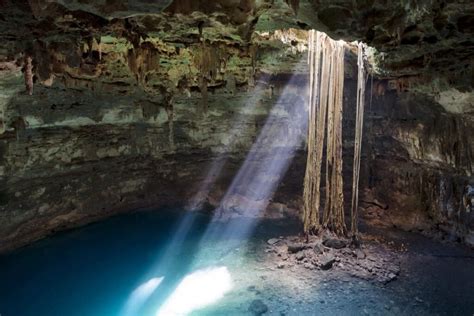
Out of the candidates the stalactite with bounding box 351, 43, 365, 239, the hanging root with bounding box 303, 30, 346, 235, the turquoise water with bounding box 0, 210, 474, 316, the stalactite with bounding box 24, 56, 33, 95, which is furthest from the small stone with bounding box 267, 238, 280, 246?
the stalactite with bounding box 24, 56, 33, 95

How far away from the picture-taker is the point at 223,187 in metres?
10.1

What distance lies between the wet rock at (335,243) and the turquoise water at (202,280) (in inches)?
29.3

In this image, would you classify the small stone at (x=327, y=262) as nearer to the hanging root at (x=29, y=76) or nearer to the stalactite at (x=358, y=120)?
the stalactite at (x=358, y=120)

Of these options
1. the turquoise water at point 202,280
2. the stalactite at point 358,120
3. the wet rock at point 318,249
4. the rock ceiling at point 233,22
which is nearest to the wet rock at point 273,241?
the turquoise water at point 202,280

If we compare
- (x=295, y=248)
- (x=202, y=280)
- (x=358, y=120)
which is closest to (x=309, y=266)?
(x=295, y=248)

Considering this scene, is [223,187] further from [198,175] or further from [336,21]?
[336,21]

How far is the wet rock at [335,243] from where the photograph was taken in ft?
22.1

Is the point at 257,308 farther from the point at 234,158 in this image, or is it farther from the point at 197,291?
the point at 234,158

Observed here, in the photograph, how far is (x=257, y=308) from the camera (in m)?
5.18

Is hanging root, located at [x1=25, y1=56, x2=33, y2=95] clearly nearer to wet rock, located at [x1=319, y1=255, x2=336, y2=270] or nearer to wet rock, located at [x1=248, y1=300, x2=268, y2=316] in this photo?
wet rock, located at [x1=248, y1=300, x2=268, y2=316]

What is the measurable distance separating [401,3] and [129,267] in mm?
6157

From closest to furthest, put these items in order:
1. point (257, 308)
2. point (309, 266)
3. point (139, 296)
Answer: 1. point (257, 308)
2. point (139, 296)
3. point (309, 266)

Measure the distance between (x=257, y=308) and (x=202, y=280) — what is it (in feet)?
4.29

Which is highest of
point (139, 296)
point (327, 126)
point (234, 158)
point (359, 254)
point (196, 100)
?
point (196, 100)
